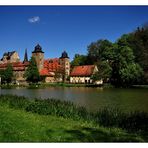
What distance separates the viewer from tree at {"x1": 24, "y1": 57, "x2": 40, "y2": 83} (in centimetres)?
4306

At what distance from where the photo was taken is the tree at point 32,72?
4306 centimetres

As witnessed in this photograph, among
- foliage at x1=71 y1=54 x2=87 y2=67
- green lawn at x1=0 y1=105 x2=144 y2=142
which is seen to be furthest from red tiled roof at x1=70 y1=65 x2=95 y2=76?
green lawn at x1=0 y1=105 x2=144 y2=142

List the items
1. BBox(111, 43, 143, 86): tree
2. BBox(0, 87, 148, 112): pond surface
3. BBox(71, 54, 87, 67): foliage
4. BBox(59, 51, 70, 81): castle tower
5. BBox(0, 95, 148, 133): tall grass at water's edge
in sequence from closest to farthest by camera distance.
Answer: BBox(0, 95, 148, 133): tall grass at water's edge → BBox(0, 87, 148, 112): pond surface → BBox(111, 43, 143, 86): tree → BBox(59, 51, 70, 81): castle tower → BBox(71, 54, 87, 67): foliage

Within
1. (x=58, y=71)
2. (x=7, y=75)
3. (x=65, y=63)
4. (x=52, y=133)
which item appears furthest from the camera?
(x=65, y=63)

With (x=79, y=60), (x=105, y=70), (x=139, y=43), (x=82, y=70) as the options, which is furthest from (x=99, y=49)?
(x=79, y=60)

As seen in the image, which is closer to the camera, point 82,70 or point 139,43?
point 139,43

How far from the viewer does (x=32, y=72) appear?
143 feet

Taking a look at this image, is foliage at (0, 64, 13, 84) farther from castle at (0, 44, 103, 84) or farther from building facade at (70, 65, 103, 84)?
building facade at (70, 65, 103, 84)

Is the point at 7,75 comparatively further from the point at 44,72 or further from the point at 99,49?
the point at 99,49

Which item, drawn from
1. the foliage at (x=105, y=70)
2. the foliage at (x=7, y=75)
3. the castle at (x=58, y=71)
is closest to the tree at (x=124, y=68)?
the foliage at (x=105, y=70)

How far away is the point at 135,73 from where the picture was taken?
3512cm

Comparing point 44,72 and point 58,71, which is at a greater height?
point 58,71
